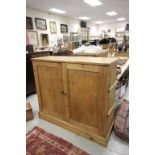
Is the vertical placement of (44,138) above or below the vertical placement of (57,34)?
below

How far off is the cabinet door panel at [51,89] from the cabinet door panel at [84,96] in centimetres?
20

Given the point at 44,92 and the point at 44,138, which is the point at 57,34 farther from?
the point at 44,138

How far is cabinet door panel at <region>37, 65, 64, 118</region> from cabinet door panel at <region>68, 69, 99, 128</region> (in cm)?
20

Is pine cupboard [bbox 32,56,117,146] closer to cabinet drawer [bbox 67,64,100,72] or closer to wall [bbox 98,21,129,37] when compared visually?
cabinet drawer [bbox 67,64,100,72]

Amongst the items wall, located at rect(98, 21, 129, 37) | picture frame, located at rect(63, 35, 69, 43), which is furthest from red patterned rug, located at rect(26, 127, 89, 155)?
wall, located at rect(98, 21, 129, 37)

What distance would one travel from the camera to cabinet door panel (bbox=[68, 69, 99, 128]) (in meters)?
1.55

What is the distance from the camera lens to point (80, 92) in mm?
1678

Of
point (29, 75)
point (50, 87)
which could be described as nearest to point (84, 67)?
point (50, 87)
